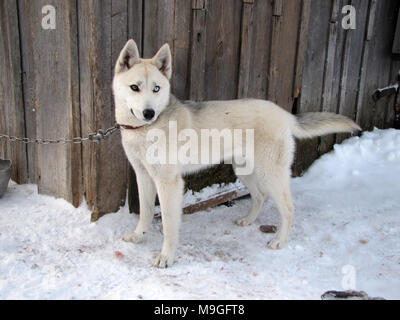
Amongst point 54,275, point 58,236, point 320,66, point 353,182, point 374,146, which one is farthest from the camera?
point 374,146

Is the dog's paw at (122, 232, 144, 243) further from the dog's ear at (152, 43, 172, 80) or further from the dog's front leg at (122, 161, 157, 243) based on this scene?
the dog's ear at (152, 43, 172, 80)

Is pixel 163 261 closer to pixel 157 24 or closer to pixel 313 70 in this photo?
pixel 157 24

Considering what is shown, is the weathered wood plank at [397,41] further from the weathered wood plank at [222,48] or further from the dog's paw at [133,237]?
the dog's paw at [133,237]

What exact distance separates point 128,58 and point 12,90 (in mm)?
2142

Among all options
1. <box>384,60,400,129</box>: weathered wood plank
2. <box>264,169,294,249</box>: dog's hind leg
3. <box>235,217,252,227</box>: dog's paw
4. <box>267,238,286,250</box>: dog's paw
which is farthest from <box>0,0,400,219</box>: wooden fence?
<box>384,60,400,129</box>: weathered wood plank

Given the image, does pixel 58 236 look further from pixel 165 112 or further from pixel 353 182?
pixel 353 182

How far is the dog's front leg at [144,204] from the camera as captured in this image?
10.8 feet

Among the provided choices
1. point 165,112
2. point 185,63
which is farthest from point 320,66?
point 165,112

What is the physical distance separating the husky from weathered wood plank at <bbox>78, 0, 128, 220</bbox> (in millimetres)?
387

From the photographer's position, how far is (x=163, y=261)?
2.95 metres

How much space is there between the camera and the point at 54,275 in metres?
A: 2.69

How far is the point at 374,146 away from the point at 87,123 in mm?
4408

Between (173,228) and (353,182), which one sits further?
(353,182)

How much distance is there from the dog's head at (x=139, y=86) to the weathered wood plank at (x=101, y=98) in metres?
0.40
